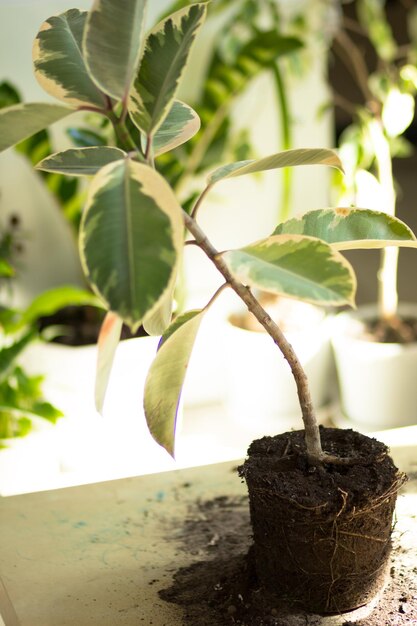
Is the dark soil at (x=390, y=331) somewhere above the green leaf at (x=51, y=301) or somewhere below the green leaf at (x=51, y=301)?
below

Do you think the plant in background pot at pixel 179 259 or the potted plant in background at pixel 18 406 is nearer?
the plant in background pot at pixel 179 259

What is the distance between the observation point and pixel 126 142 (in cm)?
84

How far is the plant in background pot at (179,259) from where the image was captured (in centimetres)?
70

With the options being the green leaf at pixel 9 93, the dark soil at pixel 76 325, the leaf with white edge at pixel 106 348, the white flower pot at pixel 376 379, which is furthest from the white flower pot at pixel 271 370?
the leaf with white edge at pixel 106 348

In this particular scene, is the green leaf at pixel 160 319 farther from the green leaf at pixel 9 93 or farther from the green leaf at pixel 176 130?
the green leaf at pixel 9 93

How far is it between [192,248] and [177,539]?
1705 mm

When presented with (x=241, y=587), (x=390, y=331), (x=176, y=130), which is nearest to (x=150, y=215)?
(x=176, y=130)

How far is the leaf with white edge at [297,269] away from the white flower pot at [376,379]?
5.39ft

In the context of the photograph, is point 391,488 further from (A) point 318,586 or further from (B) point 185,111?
(B) point 185,111

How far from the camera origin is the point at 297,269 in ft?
2.59

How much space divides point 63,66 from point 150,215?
239 millimetres

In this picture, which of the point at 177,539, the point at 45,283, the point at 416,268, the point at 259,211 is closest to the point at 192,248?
the point at 259,211

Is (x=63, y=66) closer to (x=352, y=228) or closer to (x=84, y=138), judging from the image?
(x=352, y=228)

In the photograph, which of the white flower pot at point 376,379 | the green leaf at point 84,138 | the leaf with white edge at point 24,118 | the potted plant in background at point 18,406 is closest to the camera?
the leaf with white edge at point 24,118
